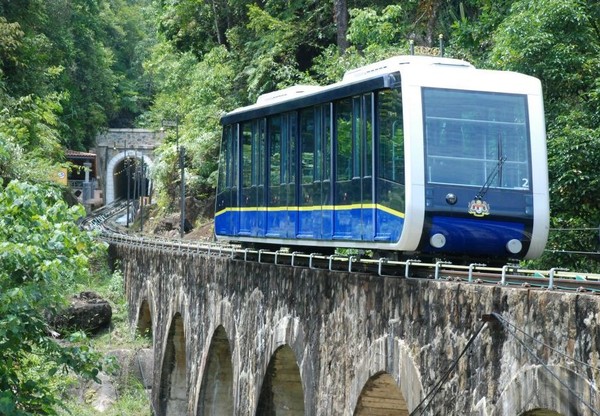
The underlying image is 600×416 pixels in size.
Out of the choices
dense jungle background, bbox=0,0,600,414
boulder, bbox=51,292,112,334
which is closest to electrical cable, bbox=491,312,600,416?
dense jungle background, bbox=0,0,600,414

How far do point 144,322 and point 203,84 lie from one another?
12.0m

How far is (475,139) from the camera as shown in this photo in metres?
15.0

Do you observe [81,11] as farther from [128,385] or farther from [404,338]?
[404,338]

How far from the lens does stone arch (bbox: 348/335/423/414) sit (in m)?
13.0

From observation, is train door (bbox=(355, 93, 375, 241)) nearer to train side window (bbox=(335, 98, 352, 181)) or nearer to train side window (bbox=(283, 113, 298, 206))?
train side window (bbox=(335, 98, 352, 181))

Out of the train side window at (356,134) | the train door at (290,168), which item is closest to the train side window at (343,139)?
the train side window at (356,134)

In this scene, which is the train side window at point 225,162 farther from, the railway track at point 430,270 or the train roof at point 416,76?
the train roof at point 416,76

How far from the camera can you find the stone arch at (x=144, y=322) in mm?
35125

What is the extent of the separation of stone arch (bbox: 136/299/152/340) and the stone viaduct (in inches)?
253

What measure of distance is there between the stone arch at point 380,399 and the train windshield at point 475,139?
7.85ft

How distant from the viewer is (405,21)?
36000mm

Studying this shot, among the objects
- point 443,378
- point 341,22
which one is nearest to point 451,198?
point 443,378

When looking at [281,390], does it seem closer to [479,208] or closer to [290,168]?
[290,168]

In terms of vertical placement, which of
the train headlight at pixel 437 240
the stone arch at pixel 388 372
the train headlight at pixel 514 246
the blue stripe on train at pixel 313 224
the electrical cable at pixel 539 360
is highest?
the blue stripe on train at pixel 313 224
